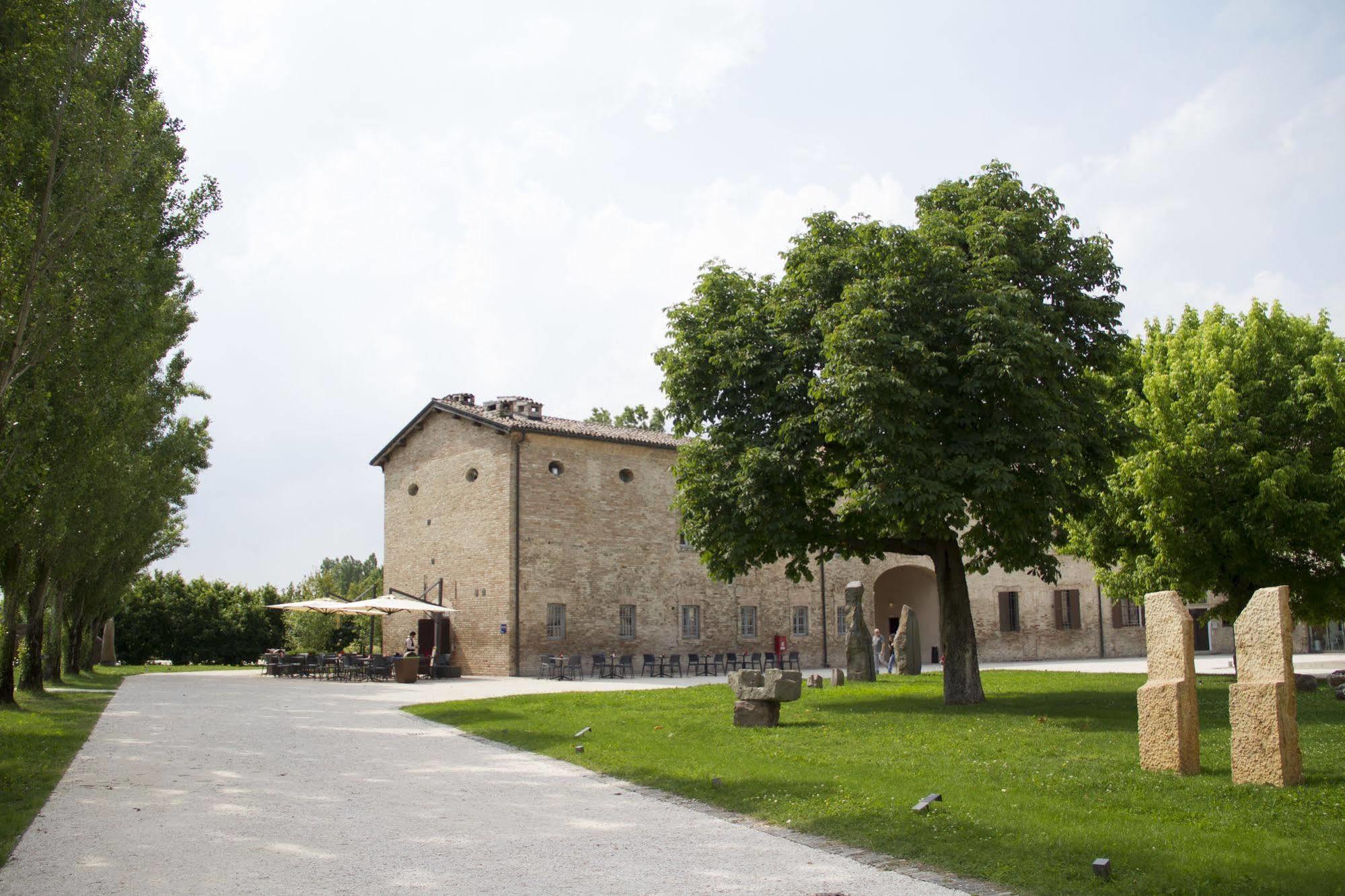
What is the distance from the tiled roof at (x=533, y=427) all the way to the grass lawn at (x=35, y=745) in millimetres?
12086

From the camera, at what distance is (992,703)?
16062mm

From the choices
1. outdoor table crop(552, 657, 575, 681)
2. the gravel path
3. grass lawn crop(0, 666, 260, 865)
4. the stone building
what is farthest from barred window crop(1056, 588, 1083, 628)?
grass lawn crop(0, 666, 260, 865)

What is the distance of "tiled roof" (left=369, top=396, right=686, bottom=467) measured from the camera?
29875 mm

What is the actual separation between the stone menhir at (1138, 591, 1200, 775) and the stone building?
708 inches

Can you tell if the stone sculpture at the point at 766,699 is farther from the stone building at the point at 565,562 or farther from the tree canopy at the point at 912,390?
the stone building at the point at 565,562

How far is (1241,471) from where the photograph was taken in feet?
57.7

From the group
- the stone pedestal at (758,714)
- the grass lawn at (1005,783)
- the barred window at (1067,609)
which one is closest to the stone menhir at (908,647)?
the grass lawn at (1005,783)

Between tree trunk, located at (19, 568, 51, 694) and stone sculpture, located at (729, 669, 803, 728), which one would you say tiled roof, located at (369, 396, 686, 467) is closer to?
tree trunk, located at (19, 568, 51, 694)

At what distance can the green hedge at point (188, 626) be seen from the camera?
43188mm

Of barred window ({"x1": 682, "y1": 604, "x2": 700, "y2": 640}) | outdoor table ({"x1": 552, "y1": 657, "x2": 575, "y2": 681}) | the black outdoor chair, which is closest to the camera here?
outdoor table ({"x1": 552, "y1": 657, "x2": 575, "y2": 681})

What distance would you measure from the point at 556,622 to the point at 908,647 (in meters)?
10.2

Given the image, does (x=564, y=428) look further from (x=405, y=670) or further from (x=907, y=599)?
(x=907, y=599)

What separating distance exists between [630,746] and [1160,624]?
5.92 meters

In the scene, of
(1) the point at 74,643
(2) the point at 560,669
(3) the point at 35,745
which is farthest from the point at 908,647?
(1) the point at 74,643
